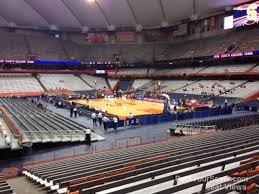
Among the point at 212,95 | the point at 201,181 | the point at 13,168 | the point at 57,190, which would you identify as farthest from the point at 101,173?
the point at 212,95

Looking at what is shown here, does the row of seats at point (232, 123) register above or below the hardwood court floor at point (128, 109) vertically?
below

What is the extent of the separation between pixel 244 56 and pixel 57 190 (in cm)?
4864

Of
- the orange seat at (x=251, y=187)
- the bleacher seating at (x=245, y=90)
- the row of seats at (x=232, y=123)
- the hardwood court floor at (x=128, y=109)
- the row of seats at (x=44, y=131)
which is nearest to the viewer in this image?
the orange seat at (x=251, y=187)

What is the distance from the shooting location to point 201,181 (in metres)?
5.27

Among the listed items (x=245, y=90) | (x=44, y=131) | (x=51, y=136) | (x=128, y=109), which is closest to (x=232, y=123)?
(x=51, y=136)

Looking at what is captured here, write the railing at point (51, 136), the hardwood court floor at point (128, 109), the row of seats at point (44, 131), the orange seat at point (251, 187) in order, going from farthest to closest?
1. the hardwood court floor at point (128, 109)
2. the row of seats at point (44, 131)
3. the railing at point (51, 136)
4. the orange seat at point (251, 187)

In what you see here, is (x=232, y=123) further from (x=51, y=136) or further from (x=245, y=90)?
(x=245, y=90)

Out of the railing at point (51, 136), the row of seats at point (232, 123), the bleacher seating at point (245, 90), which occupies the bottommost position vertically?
the railing at point (51, 136)

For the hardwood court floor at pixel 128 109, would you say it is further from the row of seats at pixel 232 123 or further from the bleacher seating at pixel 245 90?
the bleacher seating at pixel 245 90

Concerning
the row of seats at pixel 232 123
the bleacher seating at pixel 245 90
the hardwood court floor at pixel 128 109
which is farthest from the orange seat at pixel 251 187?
Answer: the bleacher seating at pixel 245 90

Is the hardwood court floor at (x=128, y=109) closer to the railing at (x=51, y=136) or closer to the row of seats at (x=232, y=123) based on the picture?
the railing at (x=51, y=136)

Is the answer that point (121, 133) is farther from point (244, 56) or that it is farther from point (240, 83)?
point (244, 56)

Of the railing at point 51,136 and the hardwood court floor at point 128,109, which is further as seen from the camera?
the hardwood court floor at point 128,109

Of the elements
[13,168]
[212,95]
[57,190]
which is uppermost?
[212,95]
